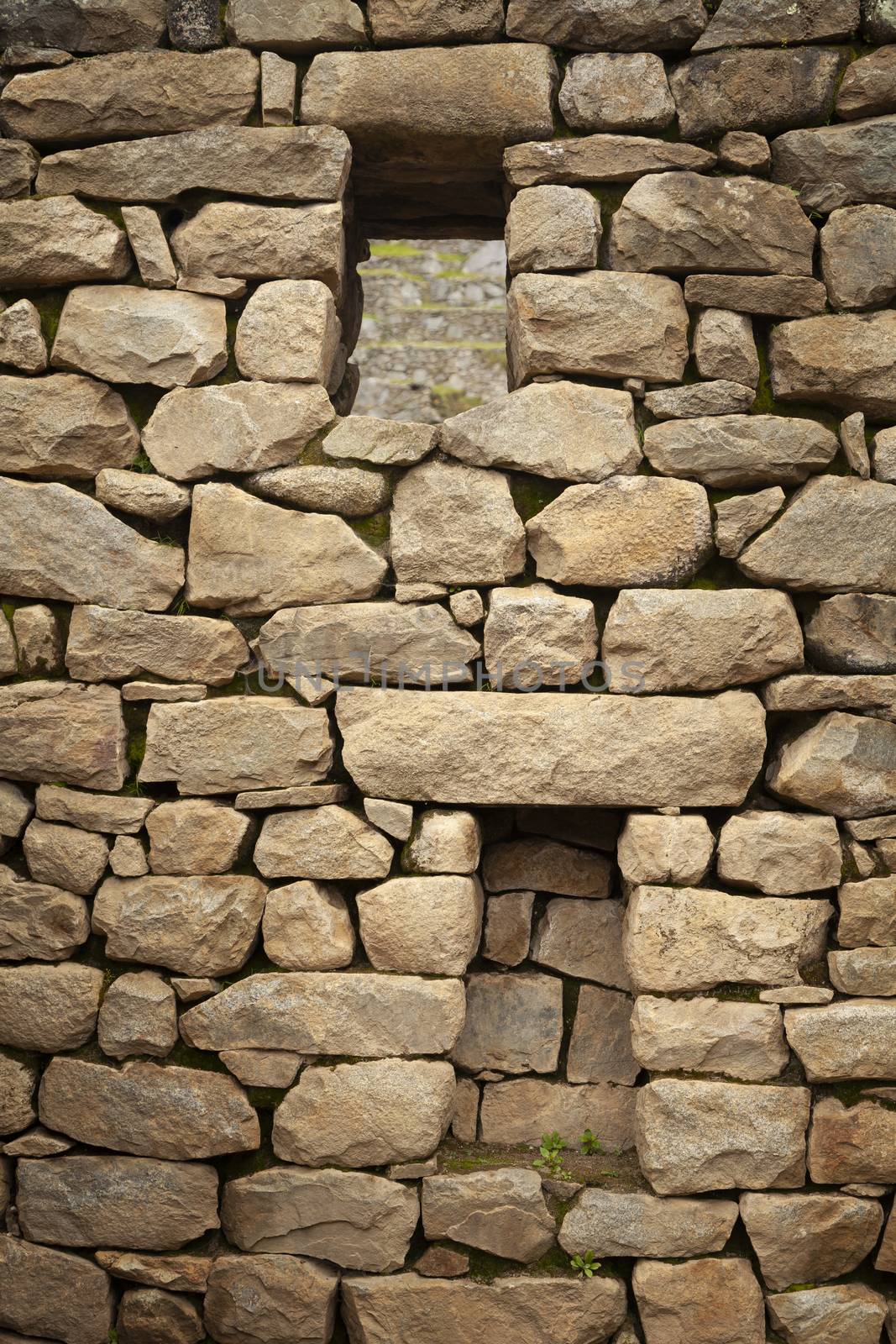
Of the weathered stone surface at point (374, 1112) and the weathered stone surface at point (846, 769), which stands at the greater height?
the weathered stone surface at point (846, 769)

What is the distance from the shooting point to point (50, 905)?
323 centimetres

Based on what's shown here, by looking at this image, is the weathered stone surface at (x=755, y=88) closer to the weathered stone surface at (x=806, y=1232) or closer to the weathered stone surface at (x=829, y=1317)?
the weathered stone surface at (x=806, y=1232)

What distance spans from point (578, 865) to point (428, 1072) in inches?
30.8

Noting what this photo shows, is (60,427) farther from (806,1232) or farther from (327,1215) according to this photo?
(806,1232)

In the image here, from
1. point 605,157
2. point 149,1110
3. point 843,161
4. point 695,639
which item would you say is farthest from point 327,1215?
point 843,161

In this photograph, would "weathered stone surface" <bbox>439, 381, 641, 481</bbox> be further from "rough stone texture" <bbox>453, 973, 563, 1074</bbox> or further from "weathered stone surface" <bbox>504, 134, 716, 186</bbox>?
"rough stone texture" <bbox>453, 973, 563, 1074</bbox>

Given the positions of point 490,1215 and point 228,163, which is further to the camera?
point 228,163

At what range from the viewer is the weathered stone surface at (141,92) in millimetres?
3311

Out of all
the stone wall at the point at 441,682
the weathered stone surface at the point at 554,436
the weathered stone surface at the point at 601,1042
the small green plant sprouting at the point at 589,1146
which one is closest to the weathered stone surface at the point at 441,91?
the stone wall at the point at 441,682

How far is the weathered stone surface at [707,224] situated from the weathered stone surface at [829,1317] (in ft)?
9.74

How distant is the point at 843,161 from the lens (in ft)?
10.7

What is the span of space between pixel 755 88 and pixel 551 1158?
10.6 feet

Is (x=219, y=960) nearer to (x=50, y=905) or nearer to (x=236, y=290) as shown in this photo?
(x=50, y=905)

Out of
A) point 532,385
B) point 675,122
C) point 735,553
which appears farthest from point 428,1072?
point 675,122
